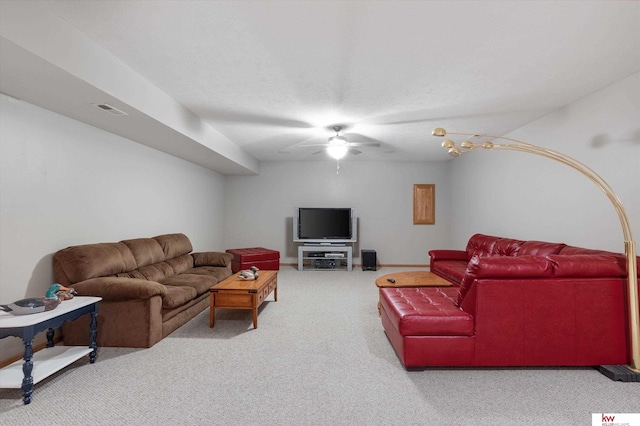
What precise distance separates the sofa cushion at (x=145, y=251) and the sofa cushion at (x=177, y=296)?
30.3 inches

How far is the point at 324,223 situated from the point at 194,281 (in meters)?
4.01

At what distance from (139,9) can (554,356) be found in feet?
13.5

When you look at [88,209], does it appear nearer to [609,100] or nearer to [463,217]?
[609,100]

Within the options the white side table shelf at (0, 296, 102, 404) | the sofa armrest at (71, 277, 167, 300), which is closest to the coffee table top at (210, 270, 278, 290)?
the sofa armrest at (71, 277, 167, 300)

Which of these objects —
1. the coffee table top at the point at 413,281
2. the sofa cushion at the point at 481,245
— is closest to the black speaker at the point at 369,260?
the sofa cushion at the point at 481,245

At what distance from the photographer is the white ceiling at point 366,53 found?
218 cm

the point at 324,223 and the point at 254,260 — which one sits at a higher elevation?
the point at 324,223

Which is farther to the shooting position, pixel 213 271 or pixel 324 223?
pixel 324 223

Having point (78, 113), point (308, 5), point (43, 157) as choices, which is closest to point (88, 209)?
point (43, 157)

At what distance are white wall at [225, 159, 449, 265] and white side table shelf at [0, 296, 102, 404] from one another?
5359 mm

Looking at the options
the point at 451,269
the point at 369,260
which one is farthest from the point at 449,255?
the point at 369,260

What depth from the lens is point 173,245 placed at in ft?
16.1

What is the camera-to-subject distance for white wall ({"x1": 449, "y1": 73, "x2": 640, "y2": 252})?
318 centimetres

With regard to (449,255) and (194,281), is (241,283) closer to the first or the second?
(194,281)
